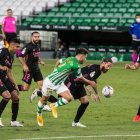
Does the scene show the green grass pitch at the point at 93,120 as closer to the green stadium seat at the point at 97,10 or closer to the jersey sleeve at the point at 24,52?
the jersey sleeve at the point at 24,52

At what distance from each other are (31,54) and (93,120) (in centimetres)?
359

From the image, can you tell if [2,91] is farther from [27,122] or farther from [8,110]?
[8,110]

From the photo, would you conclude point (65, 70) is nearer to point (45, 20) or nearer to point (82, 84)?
point (82, 84)

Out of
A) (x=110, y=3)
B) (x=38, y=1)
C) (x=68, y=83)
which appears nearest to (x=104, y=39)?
(x=110, y=3)

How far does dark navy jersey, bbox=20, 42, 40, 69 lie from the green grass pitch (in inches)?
44.7

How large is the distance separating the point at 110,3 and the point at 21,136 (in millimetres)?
27243

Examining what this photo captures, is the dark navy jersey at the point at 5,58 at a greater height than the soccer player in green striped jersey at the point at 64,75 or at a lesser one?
greater

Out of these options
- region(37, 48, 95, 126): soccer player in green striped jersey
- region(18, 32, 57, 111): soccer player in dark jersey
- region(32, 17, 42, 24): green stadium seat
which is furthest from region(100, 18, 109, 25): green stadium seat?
region(37, 48, 95, 126): soccer player in green striped jersey

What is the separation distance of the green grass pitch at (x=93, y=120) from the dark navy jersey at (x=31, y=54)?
1135 millimetres

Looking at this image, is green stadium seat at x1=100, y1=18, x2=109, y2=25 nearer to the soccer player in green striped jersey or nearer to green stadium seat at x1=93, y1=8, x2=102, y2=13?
green stadium seat at x1=93, y1=8, x2=102, y2=13

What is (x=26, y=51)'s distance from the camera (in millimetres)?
17719

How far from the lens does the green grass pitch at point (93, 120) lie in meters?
11.9

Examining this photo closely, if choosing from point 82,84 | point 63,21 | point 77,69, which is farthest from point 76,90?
point 63,21

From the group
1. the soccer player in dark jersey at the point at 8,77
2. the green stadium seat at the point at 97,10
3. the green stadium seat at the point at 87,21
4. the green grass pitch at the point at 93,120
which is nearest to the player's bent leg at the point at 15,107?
the soccer player in dark jersey at the point at 8,77
